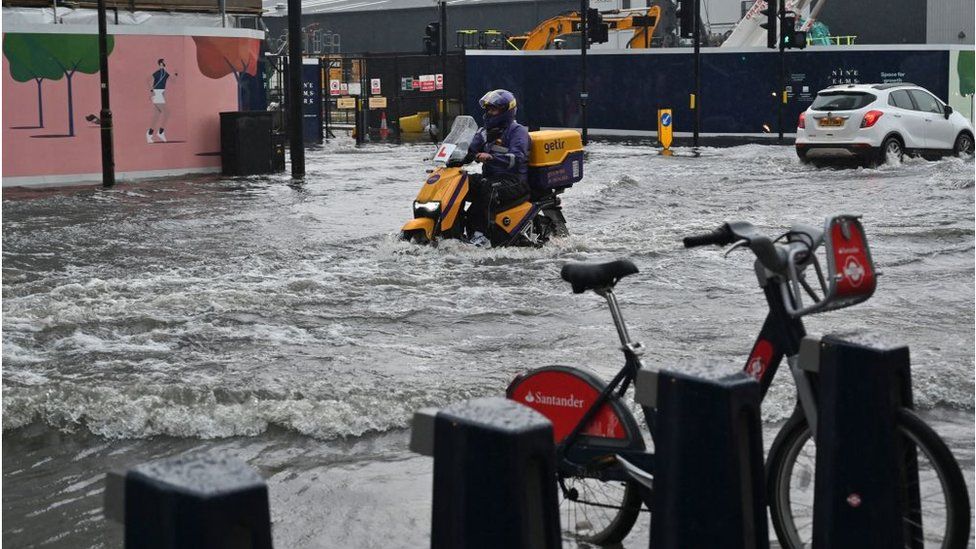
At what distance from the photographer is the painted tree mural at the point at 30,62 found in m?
21.4

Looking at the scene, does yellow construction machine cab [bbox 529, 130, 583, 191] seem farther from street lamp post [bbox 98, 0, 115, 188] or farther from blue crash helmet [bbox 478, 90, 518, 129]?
street lamp post [bbox 98, 0, 115, 188]

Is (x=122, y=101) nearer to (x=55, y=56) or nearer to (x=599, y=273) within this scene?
(x=55, y=56)

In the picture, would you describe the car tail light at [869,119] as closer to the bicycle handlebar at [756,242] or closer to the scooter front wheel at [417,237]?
the scooter front wheel at [417,237]

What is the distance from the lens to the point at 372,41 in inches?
2761

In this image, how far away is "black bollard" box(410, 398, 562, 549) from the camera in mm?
3260

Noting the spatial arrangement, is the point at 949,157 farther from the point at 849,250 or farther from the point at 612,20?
the point at 849,250

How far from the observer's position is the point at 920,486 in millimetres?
3984

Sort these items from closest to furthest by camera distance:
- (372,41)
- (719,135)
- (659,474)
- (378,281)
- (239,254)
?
1. (659,474)
2. (378,281)
3. (239,254)
4. (719,135)
5. (372,41)

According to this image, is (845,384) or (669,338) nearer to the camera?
(845,384)

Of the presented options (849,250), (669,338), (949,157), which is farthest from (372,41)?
(849,250)

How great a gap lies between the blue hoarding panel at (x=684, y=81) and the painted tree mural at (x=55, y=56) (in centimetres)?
1634

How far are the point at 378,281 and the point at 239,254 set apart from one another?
2336 millimetres

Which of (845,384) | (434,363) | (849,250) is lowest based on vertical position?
(434,363)

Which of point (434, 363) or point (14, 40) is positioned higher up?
point (14, 40)
